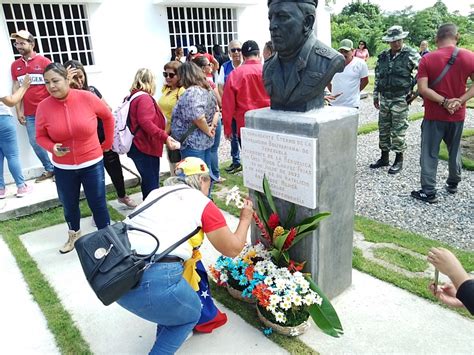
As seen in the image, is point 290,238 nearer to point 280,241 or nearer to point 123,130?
point 280,241

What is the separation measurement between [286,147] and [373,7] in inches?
1942

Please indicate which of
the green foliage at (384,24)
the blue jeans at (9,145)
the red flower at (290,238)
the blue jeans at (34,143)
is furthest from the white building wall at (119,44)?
the green foliage at (384,24)

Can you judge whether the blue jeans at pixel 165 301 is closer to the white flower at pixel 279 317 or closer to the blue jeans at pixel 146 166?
the white flower at pixel 279 317

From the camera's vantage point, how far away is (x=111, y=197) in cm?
570

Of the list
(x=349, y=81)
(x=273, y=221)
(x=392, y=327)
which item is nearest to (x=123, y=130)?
(x=273, y=221)

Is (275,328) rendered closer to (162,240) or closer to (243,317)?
(243,317)

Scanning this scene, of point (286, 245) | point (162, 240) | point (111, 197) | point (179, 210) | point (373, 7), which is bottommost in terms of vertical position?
point (111, 197)

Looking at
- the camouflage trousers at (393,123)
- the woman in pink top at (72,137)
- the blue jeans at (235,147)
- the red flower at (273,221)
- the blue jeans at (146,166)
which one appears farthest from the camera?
the blue jeans at (235,147)

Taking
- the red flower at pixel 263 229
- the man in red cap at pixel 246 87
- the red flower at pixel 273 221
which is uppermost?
the man in red cap at pixel 246 87

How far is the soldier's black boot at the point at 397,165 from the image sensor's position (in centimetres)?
602

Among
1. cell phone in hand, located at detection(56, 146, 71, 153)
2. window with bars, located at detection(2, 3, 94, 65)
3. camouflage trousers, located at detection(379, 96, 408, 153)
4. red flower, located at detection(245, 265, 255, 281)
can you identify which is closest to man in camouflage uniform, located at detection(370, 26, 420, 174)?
camouflage trousers, located at detection(379, 96, 408, 153)

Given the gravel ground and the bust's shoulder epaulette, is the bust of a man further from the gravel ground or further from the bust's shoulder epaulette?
the gravel ground

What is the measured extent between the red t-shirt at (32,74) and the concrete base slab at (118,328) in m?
3.06

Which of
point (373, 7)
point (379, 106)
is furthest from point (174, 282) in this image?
point (373, 7)
